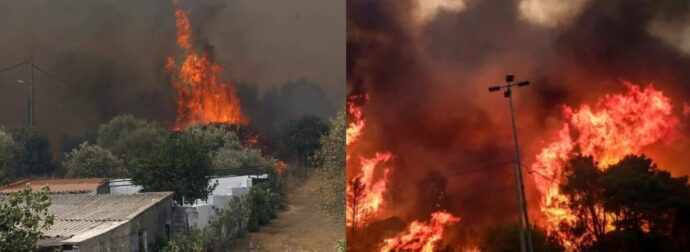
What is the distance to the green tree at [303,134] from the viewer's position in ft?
18.0

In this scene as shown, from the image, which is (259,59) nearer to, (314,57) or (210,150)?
(314,57)

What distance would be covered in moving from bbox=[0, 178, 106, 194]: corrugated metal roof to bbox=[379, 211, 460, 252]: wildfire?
9.17ft

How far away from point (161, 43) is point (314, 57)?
1.40 meters

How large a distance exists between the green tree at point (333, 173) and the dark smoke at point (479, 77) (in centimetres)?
35

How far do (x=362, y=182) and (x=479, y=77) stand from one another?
4.31 feet

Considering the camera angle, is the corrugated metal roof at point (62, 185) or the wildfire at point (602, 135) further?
the corrugated metal roof at point (62, 185)

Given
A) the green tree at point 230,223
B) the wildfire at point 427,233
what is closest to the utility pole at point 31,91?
the green tree at point 230,223

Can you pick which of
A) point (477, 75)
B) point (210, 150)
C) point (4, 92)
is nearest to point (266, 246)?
point (210, 150)

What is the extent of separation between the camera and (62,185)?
225 inches

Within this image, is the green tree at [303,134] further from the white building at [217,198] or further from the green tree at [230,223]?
the green tree at [230,223]

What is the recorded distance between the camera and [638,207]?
4.93 m

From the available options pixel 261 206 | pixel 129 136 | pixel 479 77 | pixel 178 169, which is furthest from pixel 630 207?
pixel 129 136

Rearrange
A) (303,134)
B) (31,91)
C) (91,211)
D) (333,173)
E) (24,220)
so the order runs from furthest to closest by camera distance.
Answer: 1. (31,91)
2. (333,173)
3. (303,134)
4. (91,211)
5. (24,220)

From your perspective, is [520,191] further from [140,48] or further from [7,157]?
[7,157]
